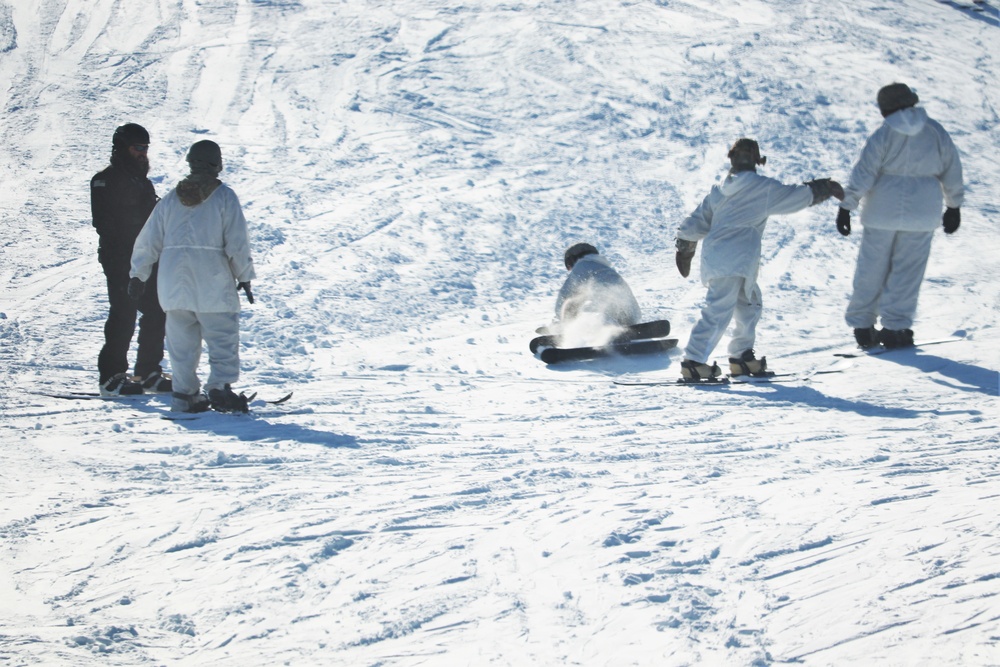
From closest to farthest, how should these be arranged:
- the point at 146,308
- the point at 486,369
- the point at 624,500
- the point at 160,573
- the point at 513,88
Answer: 1. the point at 160,573
2. the point at 624,500
3. the point at 146,308
4. the point at 486,369
5. the point at 513,88

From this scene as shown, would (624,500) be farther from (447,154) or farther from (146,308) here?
(447,154)

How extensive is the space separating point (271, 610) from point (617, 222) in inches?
348

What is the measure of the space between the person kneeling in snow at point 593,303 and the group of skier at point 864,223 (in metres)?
1.17

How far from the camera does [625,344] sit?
8.32 m

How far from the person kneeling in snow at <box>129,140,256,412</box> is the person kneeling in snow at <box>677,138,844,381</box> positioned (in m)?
2.86

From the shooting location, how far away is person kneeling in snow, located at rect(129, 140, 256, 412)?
616 centimetres

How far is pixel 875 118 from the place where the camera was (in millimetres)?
14148

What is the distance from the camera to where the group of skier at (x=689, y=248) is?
6.20 meters

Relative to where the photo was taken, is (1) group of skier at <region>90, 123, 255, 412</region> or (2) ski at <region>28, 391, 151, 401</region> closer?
(1) group of skier at <region>90, 123, 255, 412</region>

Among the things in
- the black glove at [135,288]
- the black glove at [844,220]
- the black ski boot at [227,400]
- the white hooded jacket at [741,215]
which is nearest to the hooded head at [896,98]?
the black glove at [844,220]

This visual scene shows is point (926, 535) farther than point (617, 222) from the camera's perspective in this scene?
No

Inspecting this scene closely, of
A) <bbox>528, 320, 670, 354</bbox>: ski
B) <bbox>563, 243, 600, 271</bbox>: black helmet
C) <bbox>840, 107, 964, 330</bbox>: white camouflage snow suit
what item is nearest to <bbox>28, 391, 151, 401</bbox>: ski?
<bbox>528, 320, 670, 354</bbox>: ski

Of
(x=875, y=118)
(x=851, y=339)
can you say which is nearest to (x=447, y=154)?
(x=875, y=118)

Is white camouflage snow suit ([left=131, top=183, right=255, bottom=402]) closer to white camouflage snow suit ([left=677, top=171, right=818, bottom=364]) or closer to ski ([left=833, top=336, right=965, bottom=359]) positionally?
white camouflage snow suit ([left=677, top=171, right=818, bottom=364])
